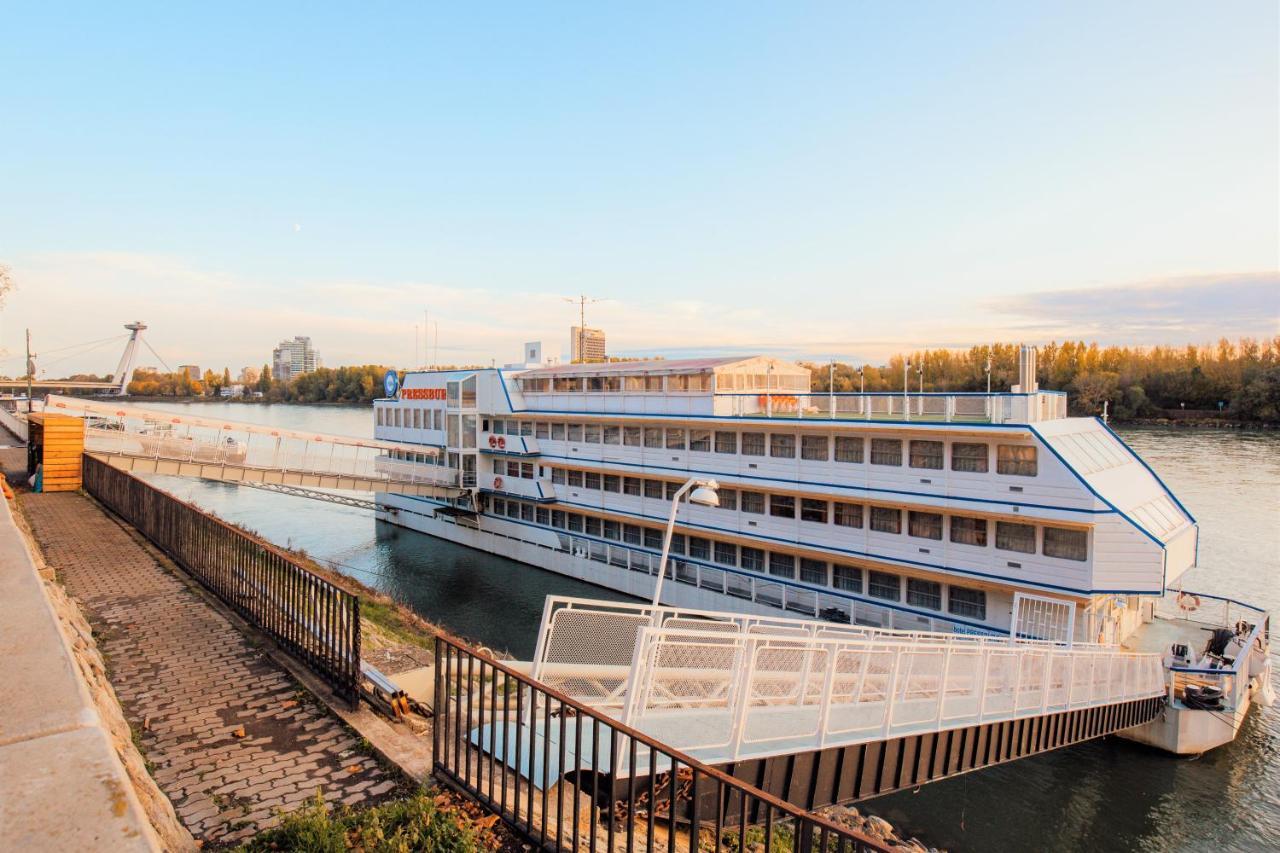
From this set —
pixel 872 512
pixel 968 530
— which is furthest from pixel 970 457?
pixel 872 512

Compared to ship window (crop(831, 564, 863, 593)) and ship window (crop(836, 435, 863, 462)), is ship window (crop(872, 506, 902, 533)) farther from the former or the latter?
ship window (crop(831, 564, 863, 593))

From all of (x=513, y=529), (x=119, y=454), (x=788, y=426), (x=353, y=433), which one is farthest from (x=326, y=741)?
(x=353, y=433)

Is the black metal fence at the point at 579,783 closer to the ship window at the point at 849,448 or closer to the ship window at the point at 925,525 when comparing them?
the ship window at the point at 925,525

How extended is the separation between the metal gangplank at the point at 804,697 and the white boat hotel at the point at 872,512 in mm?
4500

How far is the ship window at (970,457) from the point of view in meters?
18.3

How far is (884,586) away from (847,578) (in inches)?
45.5

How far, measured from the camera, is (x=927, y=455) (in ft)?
63.4

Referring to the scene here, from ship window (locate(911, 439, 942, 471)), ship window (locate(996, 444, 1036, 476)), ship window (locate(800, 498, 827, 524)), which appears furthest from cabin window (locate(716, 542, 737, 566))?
ship window (locate(996, 444, 1036, 476))

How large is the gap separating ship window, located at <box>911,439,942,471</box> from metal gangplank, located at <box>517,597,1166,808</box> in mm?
7130

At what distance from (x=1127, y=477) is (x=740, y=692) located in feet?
56.4

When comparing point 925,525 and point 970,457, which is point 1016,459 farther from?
point 925,525

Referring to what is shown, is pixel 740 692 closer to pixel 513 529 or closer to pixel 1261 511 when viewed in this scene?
pixel 513 529

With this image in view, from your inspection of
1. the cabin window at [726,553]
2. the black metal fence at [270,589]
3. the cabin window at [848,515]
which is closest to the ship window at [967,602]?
the cabin window at [848,515]

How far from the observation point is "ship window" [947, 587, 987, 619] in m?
19.2
